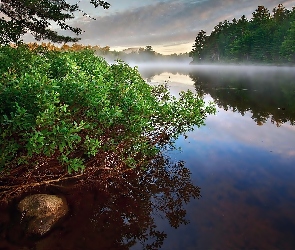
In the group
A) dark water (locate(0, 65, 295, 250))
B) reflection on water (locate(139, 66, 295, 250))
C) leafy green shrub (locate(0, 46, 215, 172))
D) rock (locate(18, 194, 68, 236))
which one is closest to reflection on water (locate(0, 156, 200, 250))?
dark water (locate(0, 65, 295, 250))

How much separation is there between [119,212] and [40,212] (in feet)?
6.99

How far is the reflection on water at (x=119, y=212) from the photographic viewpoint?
627 centimetres

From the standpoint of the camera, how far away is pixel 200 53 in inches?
5969

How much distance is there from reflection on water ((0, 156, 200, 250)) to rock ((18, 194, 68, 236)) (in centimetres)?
22

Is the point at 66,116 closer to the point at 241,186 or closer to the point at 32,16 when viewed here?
the point at 241,186

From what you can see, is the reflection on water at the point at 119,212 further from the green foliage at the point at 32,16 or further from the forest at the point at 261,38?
the forest at the point at 261,38

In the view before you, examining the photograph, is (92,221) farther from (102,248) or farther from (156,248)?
(156,248)

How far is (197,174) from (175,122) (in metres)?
2.18

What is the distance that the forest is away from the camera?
76.9 meters

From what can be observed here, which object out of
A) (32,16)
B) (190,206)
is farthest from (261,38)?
(190,206)

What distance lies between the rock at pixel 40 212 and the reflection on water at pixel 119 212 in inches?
8.7

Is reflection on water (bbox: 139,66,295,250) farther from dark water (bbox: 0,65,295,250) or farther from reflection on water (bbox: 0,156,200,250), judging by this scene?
reflection on water (bbox: 0,156,200,250)

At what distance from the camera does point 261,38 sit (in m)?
87.8

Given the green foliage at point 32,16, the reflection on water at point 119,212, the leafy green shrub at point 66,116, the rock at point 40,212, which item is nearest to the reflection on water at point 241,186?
the reflection on water at point 119,212
